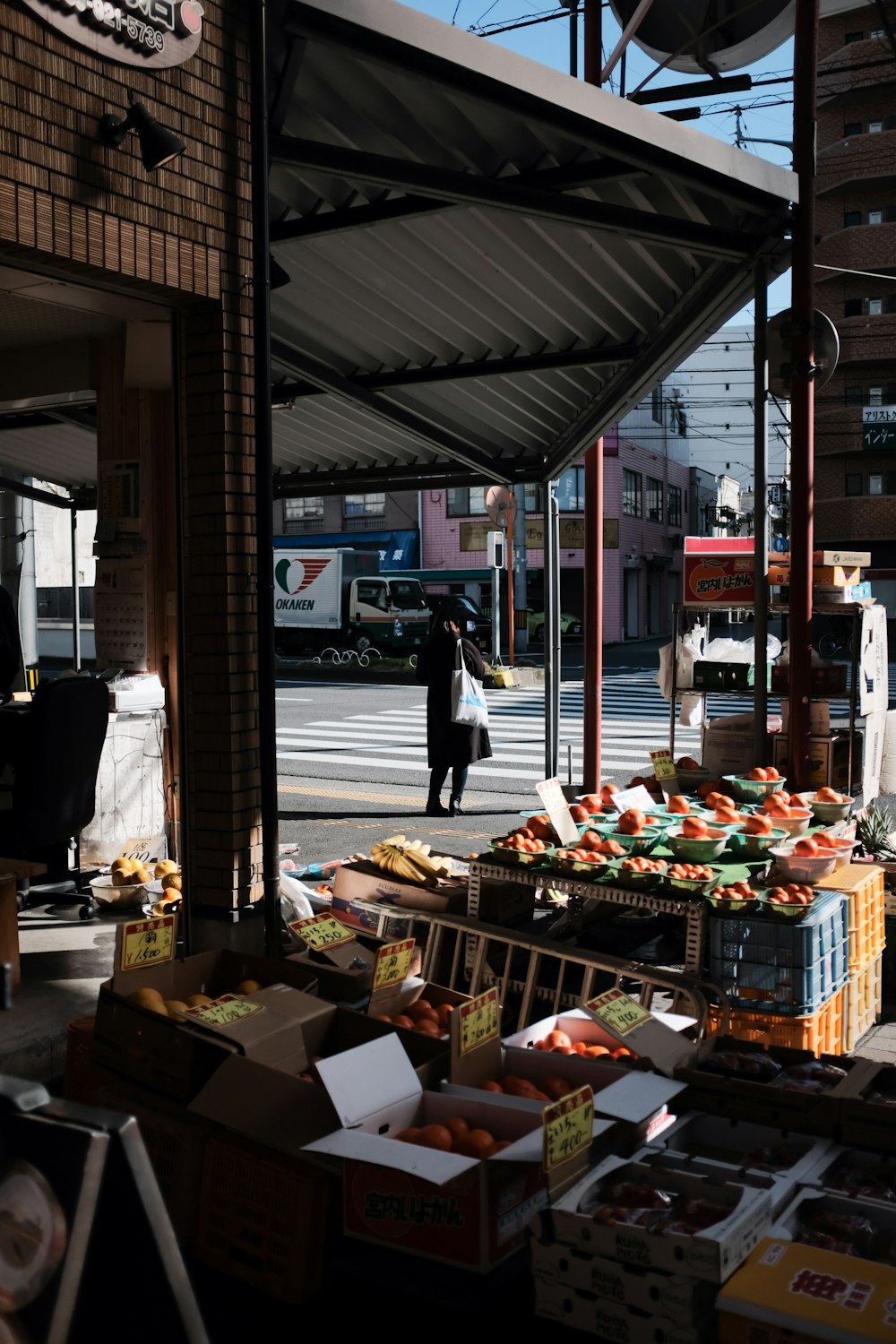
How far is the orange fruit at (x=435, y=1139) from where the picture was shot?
123 inches

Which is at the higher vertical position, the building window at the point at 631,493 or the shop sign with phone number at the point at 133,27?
the building window at the point at 631,493

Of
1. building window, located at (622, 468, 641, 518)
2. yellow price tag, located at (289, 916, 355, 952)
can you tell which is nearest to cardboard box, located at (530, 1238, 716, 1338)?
yellow price tag, located at (289, 916, 355, 952)

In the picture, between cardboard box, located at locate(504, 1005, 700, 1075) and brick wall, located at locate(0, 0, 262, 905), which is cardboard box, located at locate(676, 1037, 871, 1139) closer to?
cardboard box, located at locate(504, 1005, 700, 1075)

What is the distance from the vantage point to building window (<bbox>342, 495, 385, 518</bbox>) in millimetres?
43094

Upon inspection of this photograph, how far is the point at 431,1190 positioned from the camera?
A: 113 inches

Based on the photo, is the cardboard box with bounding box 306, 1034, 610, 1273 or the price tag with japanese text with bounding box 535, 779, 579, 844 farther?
the price tag with japanese text with bounding box 535, 779, 579, 844

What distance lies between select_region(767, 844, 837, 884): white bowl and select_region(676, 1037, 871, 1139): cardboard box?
1920mm

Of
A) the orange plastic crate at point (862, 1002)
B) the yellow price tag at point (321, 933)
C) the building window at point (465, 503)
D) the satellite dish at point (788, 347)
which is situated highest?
the building window at point (465, 503)

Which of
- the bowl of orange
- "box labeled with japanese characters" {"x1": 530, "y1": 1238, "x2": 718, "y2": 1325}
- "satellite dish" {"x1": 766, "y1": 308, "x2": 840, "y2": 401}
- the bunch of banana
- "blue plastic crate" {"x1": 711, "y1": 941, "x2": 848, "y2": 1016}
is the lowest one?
"blue plastic crate" {"x1": 711, "y1": 941, "x2": 848, "y2": 1016}

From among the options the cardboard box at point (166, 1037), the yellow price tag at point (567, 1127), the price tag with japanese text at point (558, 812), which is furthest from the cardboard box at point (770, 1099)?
the price tag with japanese text at point (558, 812)

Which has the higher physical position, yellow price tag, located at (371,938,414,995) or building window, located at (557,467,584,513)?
building window, located at (557,467,584,513)

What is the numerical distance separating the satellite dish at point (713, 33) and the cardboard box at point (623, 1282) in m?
8.11

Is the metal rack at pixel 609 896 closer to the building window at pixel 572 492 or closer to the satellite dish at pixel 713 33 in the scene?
the satellite dish at pixel 713 33

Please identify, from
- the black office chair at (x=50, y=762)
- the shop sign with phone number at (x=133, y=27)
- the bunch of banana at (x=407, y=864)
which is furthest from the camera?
the bunch of banana at (x=407, y=864)
